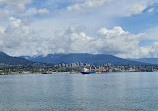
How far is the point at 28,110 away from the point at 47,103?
12.5 metres

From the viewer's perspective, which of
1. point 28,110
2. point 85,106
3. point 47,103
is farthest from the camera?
point 47,103

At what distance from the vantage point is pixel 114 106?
250 ft

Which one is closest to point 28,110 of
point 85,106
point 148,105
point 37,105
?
point 37,105

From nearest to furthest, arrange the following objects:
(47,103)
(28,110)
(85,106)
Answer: (28,110)
(85,106)
(47,103)

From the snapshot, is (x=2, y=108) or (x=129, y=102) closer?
(x=2, y=108)

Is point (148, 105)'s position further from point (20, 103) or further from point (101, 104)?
point (20, 103)

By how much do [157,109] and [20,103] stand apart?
153 ft

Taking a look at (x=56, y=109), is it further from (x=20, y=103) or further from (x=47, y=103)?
(x=20, y=103)

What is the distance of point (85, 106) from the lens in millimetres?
76250

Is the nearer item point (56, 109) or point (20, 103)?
point (56, 109)

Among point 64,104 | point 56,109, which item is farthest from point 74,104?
point 56,109

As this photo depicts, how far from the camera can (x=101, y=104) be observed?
79812mm

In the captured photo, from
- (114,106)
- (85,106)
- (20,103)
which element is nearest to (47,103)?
(20,103)

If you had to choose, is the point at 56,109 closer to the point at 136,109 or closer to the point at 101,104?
the point at 101,104
